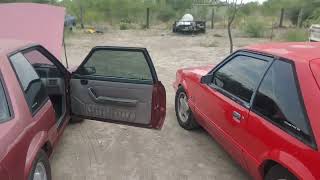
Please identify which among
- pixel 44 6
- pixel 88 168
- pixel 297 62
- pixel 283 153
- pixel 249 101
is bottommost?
pixel 88 168

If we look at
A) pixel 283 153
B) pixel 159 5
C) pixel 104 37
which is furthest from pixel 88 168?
pixel 159 5

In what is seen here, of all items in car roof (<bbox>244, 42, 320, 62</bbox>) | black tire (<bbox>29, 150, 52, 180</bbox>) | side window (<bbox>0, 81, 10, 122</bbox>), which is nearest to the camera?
side window (<bbox>0, 81, 10, 122</bbox>)

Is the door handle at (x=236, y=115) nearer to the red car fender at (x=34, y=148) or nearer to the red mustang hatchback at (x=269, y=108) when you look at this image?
the red mustang hatchback at (x=269, y=108)

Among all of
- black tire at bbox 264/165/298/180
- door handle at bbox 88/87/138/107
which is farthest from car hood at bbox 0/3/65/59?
black tire at bbox 264/165/298/180

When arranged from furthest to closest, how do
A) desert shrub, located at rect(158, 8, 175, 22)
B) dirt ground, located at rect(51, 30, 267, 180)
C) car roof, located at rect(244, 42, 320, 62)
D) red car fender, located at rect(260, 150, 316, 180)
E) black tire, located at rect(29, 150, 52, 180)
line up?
desert shrub, located at rect(158, 8, 175, 22) → dirt ground, located at rect(51, 30, 267, 180) → car roof, located at rect(244, 42, 320, 62) → black tire, located at rect(29, 150, 52, 180) → red car fender, located at rect(260, 150, 316, 180)

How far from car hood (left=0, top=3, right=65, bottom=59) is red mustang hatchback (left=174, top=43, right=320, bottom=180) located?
136 inches

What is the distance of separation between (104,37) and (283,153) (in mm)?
17824

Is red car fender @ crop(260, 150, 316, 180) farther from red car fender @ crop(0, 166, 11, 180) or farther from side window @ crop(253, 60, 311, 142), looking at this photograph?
red car fender @ crop(0, 166, 11, 180)

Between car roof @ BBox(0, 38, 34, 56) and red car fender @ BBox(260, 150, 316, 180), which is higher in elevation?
car roof @ BBox(0, 38, 34, 56)

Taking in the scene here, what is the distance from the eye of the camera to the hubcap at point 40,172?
121 inches

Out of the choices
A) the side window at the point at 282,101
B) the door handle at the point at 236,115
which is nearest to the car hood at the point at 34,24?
the door handle at the point at 236,115

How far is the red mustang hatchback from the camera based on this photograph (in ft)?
8.52

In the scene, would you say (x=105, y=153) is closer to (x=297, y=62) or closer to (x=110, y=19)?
(x=297, y=62)

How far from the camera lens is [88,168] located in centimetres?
416
